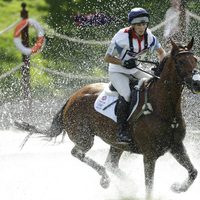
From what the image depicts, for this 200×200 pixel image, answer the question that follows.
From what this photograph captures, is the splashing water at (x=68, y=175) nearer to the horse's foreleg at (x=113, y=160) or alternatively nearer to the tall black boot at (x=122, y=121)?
the horse's foreleg at (x=113, y=160)

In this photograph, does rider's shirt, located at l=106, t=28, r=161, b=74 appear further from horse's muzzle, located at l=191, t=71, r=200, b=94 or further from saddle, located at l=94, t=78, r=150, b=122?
horse's muzzle, located at l=191, t=71, r=200, b=94

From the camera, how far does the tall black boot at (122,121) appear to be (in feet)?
27.8

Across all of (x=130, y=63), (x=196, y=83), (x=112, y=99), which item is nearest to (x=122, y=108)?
(x=112, y=99)

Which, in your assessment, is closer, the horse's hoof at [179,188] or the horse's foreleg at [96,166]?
the horse's hoof at [179,188]

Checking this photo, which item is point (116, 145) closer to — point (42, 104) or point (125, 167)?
point (125, 167)

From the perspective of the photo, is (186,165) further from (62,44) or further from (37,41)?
(62,44)

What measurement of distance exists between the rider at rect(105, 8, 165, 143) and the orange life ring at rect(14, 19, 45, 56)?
5070 mm

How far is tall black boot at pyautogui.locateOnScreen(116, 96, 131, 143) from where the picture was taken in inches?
334

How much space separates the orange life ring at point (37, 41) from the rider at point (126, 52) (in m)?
5.07

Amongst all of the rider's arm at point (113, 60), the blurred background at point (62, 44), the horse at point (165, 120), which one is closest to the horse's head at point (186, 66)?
the horse at point (165, 120)

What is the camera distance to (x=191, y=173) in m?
8.12

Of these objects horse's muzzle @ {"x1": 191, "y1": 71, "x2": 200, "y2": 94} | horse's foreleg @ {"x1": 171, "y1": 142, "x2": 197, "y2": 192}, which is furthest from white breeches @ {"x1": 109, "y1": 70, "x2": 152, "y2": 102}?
horse's muzzle @ {"x1": 191, "y1": 71, "x2": 200, "y2": 94}

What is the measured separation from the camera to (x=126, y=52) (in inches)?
332

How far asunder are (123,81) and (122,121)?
437 millimetres
